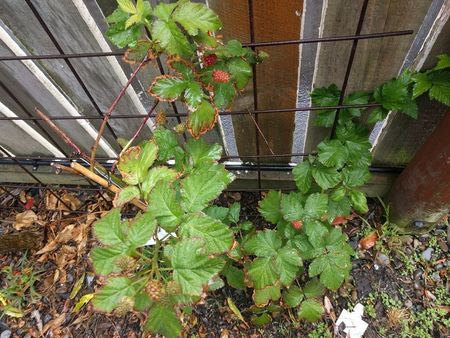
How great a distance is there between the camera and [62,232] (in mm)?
2043

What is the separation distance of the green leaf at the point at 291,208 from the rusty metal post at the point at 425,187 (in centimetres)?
49

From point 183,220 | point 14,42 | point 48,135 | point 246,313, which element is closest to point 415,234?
point 246,313

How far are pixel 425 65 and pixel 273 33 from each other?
493 mm

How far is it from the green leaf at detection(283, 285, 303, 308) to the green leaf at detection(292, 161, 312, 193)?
0.39m

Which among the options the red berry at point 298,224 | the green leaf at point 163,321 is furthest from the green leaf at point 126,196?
the red berry at point 298,224

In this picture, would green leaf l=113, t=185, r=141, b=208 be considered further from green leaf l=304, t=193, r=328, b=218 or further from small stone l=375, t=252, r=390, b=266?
small stone l=375, t=252, r=390, b=266

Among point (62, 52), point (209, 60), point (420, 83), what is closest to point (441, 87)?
point (420, 83)

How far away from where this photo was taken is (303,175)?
143cm

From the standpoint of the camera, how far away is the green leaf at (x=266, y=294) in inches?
56.2

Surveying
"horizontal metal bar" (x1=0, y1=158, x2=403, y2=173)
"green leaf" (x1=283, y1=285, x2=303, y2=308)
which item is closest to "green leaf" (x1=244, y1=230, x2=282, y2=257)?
"green leaf" (x1=283, y1=285, x2=303, y2=308)

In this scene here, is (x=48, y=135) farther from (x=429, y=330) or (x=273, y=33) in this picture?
(x=429, y=330)

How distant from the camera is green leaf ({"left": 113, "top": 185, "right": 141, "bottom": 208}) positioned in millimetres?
989

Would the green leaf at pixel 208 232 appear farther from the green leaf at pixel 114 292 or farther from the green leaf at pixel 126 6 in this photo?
the green leaf at pixel 126 6

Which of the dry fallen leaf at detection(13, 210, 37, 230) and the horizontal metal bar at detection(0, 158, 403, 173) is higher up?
the horizontal metal bar at detection(0, 158, 403, 173)
